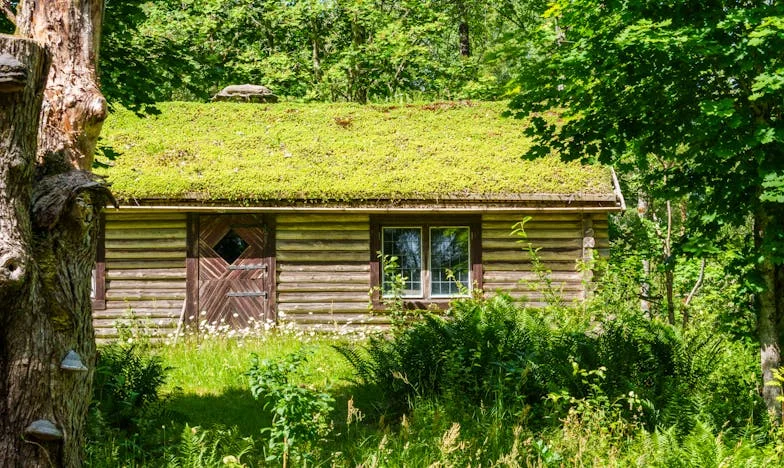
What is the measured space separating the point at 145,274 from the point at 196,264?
35.6 inches

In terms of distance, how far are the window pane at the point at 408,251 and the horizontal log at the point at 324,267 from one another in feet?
1.90

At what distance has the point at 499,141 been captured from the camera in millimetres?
14289

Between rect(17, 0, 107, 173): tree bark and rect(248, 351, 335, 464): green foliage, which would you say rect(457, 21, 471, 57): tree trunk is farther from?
rect(248, 351, 335, 464): green foliage

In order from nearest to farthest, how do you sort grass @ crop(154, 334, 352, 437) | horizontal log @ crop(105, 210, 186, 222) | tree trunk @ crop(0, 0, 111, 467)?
tree trunk @ crop(0, 0, 111, 467), grass @ crop(154, 334, 352, 437), horizontal log @ crop(105, 210, 186, 222)

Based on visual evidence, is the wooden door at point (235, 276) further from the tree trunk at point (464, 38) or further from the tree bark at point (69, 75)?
the tree trunk at point (464, 38)

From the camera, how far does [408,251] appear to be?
1305 cm

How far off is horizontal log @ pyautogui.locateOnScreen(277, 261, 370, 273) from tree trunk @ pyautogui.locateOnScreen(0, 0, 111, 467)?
28.1 ft

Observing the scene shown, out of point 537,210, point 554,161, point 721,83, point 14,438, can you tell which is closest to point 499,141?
point 554,161

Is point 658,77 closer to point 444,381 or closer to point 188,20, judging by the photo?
point 444,381

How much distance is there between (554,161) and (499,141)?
1462 mm

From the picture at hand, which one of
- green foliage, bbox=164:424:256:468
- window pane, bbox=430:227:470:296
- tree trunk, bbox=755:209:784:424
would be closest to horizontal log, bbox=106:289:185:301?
window pane, bbox=430:227:470:296

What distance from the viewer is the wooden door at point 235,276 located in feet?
41.3

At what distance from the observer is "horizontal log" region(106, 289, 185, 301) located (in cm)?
1255

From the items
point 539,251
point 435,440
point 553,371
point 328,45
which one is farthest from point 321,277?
point 328,45
